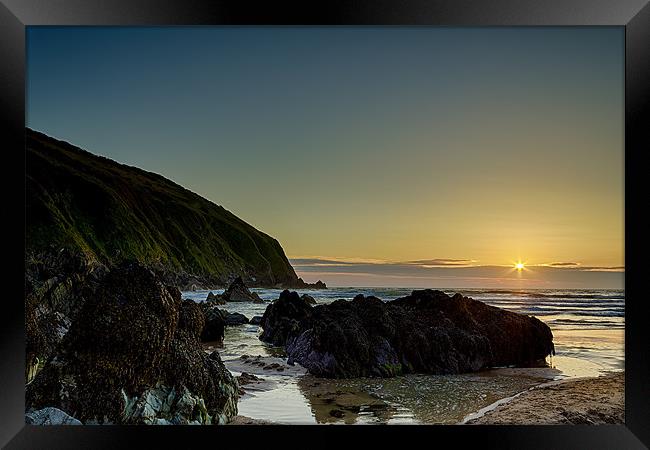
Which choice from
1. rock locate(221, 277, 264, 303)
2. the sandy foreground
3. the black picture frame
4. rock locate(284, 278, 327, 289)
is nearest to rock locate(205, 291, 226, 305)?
rock locate(221, 277, 264, 303)

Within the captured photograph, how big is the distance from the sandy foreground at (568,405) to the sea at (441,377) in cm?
5

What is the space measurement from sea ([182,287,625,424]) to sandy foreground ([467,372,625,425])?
5cm

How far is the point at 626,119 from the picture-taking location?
9.16ft

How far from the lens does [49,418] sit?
2936 mm

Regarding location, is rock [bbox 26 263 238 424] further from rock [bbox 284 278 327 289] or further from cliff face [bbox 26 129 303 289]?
rock [bbox 284 278 327 289]

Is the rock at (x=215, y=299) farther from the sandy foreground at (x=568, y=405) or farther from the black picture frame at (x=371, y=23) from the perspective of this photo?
the sandy foreground at (x=568, y=405)

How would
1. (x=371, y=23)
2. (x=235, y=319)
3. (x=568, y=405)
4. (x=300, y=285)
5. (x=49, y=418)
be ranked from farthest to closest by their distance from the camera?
(x=235, y=319) < (x=300, y=285) < (x=568, y=405) < (x=49, y=418) < (x=371, y=23)

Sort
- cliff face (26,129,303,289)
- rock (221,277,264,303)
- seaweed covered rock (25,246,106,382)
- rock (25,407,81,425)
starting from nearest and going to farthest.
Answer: rock (25,407,81,425) < seaweed covered rock (25,246,106,382) < cliff face (26,129,303,289) < rock (221,277,264,303)

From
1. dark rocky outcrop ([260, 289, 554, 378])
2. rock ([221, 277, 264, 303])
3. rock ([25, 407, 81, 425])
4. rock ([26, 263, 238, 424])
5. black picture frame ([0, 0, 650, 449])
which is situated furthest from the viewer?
rock ([221, 277, 264, 303])

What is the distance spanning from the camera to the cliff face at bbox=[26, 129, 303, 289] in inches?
134

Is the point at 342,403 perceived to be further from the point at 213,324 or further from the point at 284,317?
the point at 213,324

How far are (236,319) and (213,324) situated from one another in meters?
0.15

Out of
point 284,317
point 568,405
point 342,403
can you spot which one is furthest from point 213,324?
point 568,405

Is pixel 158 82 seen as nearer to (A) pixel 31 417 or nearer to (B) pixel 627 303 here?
(A) pixel 31 417
